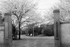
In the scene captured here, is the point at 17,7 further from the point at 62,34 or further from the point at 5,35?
the point at 62,34

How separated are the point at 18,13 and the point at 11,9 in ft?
4.58

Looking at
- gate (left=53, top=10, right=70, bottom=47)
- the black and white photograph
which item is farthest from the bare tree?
gate (left=53, top=10, right=70, bottom=47)

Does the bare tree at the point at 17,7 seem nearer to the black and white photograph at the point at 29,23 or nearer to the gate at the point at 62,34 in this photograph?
the black and white photograph at the point at 29,23

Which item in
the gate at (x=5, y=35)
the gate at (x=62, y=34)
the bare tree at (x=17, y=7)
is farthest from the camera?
the bare tree at (x=17, y=7)

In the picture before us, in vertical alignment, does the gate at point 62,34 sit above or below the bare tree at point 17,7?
below

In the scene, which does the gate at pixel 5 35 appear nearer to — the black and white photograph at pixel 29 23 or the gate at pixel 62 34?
the black and white photograph at pixel 29 23

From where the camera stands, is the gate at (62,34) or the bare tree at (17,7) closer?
the gate at (62,34)

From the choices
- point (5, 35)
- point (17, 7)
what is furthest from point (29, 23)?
point (5, 35)

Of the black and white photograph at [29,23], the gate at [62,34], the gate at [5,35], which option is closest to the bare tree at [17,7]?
the black and white photograph at [29,23]

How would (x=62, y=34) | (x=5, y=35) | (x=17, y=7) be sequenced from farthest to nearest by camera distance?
(x=17, y=7)
(x=5, y=35)
(x=62, y=34)

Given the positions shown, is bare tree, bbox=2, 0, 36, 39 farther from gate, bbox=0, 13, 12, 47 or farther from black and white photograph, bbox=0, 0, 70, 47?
gate, bbox=0, 13, 12, 47

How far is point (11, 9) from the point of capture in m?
20.8

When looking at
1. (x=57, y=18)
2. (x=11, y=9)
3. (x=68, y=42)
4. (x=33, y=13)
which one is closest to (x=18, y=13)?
(x=11, y=9)

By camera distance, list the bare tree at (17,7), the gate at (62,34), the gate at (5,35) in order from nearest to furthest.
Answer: the gate at (62,34), the gate at (5,35), the bare tree at (17,7)
